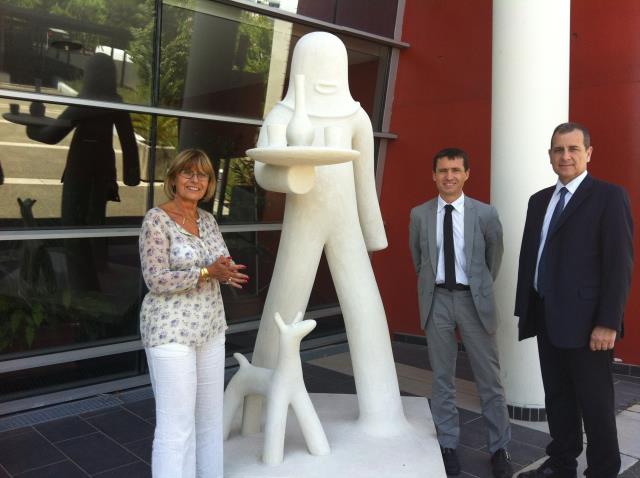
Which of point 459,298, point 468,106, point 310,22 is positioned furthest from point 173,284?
point 468,106

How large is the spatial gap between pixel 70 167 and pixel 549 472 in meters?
4.05

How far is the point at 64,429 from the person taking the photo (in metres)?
4.00

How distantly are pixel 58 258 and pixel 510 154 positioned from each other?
3.59 m

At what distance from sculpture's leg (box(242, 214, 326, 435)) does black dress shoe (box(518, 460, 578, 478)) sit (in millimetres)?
1528

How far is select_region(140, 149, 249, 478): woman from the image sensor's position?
2.36m

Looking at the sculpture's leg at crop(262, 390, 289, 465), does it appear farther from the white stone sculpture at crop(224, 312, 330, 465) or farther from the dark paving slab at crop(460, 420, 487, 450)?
the dark paving slab at crop(460, 420, 487, 450)

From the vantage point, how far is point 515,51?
159 inches

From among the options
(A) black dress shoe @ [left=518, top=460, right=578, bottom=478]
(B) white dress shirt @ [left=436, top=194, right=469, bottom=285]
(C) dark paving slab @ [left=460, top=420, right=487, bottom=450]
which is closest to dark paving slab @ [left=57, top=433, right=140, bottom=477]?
(C) dark paving slab @ [left=460, top=420, right=487, bottom=450]

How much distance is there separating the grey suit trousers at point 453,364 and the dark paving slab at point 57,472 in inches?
81.5

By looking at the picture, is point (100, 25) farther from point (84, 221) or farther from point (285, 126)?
point (285, 126)

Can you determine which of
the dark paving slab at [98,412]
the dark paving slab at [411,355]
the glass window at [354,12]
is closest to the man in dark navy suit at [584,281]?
the dark paving slab at [411,355]

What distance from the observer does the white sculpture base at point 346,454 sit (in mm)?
2926

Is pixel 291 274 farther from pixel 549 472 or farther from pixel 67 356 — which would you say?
pixel 67 356

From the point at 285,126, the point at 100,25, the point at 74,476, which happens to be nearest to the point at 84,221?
the point at 100,25
